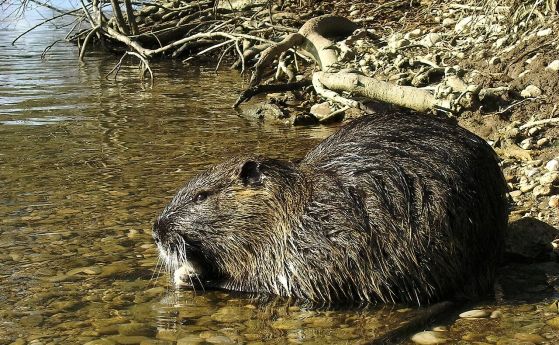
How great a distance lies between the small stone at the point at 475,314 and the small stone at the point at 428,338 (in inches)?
8.5

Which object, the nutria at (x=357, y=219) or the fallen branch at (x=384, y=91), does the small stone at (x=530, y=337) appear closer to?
the nutria at (x=357, y=219)

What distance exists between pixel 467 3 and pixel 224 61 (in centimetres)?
596

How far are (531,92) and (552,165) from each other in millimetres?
1396

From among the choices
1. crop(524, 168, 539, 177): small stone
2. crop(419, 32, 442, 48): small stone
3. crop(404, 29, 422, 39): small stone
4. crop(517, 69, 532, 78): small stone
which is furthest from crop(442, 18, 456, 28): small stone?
crop(524, 168, 539, 177): small stone

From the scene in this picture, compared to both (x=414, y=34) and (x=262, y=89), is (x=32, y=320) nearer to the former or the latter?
(x=262, y=89)

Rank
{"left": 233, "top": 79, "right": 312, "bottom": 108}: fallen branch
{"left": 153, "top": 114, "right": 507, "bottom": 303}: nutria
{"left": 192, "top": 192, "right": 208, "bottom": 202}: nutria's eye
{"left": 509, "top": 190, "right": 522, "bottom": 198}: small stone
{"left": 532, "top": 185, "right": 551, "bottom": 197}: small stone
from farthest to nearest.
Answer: {"left": 233, "top": 79, "right": 312, "bottom": 108}: fallen branch < {"left": 509, "top": 190, "right": 522, "bottom": 198}: small stone < {"left": 532, "top": 185, "right": 551, "bottom": 197}: small stone < {"left": 192, "top": 192, "right": 208, "bottom": 202}: nutria's eye < {"left": 153, "top": 114, "right": 507, "bottom": 303}: nutria

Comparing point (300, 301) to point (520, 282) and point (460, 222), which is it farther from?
point (520, 282)

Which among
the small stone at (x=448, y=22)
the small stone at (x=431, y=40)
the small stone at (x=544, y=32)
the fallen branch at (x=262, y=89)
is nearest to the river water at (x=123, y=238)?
the fallen branch at (x=262, y=89)

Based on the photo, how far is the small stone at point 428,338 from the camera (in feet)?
9.46

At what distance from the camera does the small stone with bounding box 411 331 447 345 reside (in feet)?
9.46

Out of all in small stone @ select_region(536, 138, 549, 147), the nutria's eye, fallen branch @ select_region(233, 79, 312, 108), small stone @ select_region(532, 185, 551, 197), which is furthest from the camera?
fallen branch @ select_region(233, 79, 312, 108)

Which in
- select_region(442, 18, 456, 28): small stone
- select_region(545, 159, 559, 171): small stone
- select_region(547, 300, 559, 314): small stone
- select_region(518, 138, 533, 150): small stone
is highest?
select_region(442, 18, 456, 28): small stone

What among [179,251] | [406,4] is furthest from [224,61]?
[179,251]

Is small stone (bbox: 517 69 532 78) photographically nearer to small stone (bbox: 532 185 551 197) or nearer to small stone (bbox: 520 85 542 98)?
small stone (bbox: 520 85 542 98)
